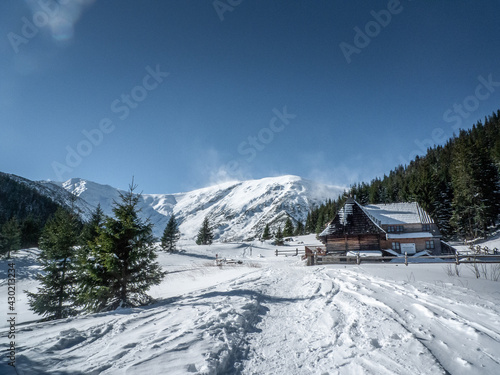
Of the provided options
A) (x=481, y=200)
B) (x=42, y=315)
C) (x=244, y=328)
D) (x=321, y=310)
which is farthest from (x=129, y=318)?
(x=481, y=200)

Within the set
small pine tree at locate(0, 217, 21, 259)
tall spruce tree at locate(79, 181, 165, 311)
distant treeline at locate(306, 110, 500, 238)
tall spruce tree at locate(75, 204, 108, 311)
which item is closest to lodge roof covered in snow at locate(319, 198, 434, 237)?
distant treeline at locate(306, 110, 500, 238)

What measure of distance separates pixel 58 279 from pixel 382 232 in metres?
30.6

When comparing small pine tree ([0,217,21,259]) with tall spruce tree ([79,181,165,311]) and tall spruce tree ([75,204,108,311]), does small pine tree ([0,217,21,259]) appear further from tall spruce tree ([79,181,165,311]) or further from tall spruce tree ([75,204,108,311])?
tall spruce tree ([75,204,108,311])

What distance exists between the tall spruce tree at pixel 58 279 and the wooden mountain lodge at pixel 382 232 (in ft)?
82.8

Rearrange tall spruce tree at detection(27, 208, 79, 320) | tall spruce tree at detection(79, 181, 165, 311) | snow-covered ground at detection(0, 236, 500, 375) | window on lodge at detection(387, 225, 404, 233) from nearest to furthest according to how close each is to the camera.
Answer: snow-covered ground at detection(0, 236, 500, 375) < tall spruce tree at detection(79, 181, 165, 311) < tall spruce tree at detection(27, 208, 79, 320) < window on lodge at detection(387, 225, 404, 233)

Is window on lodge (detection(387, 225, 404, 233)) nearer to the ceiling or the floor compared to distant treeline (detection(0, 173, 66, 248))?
nearer to the floor

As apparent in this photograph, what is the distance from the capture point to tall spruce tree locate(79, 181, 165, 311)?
9.05 m

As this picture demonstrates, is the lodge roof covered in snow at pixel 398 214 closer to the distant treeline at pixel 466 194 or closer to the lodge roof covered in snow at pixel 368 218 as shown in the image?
the lodge roof covered in snow at pixel 368 218

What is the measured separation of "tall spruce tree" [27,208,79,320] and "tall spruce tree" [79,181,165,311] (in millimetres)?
3285

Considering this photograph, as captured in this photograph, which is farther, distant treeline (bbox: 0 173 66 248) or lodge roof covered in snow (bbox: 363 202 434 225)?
distant treeline (bbox: 0 173 66 248)

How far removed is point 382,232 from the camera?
2625 centimetres

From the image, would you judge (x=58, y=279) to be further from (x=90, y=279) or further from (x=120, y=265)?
(x=120, y=265)

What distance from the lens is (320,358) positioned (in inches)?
155

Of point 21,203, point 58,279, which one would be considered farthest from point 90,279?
point 21,203
